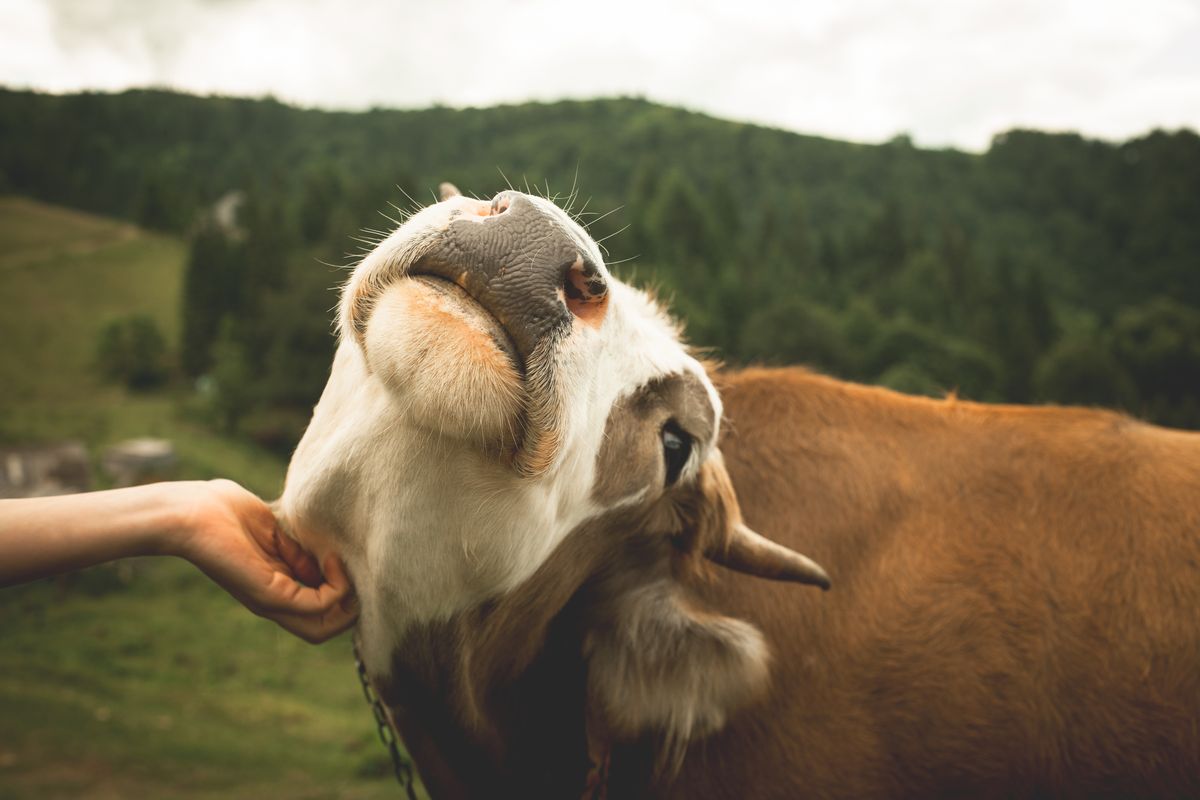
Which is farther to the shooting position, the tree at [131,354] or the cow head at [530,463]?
the tree at [131,354]

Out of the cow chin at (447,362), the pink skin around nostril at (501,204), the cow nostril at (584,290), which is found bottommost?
the cow chin at (447,362)

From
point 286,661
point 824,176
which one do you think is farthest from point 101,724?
point 824,176

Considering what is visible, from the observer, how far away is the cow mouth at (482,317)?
87.7 inches

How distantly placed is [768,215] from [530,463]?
96.0 metres

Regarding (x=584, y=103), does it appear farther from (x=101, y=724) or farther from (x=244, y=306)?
(x=101, y=724)

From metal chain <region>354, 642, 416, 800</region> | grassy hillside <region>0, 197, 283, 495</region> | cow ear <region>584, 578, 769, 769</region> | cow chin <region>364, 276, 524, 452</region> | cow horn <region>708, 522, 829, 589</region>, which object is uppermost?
cow chin <region>364, 276, 524, 452</region>

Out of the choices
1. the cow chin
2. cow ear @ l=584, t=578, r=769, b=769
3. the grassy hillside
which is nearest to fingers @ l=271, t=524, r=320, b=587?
the cow chin

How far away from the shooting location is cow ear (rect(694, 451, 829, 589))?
10.4 feet

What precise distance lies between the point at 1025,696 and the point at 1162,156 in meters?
147

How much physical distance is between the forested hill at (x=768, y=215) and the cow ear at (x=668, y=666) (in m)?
12.4

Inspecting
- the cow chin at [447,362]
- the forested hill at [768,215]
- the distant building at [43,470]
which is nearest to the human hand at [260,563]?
the cow chin at [447,362]

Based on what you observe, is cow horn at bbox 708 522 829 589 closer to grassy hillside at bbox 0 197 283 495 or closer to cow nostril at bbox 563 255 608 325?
cow nostril at bbox 563 255 608 325

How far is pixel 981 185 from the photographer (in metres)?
135

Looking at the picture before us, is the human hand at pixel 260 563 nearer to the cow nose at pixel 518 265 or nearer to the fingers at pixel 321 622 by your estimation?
the fingers at pixel 321 622
